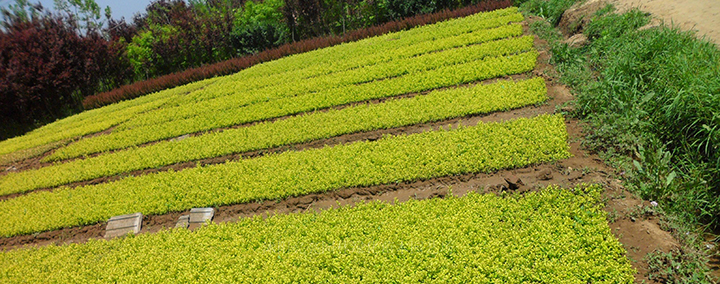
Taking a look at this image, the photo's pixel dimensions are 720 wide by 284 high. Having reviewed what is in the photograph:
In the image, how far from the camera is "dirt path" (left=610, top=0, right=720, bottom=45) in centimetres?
742

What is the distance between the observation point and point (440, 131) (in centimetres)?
768

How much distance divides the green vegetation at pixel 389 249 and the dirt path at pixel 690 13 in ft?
17.6

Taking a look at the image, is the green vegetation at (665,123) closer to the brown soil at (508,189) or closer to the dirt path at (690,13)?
the brown soil at (508,189)

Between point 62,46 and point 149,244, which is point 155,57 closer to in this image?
point 62,46

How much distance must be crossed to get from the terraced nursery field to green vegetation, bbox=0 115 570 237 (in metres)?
0.04

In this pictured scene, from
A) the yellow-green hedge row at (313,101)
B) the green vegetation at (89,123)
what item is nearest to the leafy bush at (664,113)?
the yellow-green hedge row at (313,101)

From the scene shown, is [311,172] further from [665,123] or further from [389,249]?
[665,123]

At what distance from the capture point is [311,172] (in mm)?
7262

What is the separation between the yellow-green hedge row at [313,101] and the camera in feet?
33.7

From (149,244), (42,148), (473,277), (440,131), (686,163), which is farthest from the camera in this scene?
(42,148)

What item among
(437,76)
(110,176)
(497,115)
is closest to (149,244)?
(110,176)

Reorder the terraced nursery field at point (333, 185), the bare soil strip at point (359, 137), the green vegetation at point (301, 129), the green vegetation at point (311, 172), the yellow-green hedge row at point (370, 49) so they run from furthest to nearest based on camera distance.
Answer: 1. the yellow-green hedge row at point (370, 49)
2. the green vegetation at point (301, 129)
3. the bare soil strip at point (359, 137)
4. the green vegetation at point (311, 172)
5. the terraced nursery field at point (333, 185)

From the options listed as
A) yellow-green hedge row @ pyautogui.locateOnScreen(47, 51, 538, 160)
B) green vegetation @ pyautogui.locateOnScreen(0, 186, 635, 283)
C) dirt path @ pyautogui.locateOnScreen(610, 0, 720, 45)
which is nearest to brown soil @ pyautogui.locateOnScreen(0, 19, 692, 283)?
green vegetation @ pyautogui.locateOnScreen(0, 186, 635, 283)

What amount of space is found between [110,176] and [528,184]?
33.7 feet
